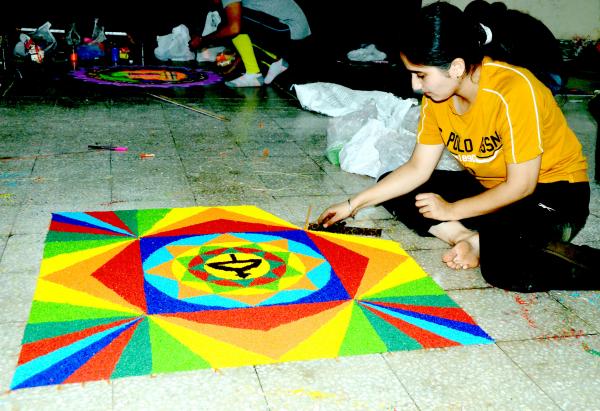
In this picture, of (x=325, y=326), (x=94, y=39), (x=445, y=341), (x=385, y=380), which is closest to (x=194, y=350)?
(x=325, y=326)

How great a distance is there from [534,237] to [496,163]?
0.29 meters

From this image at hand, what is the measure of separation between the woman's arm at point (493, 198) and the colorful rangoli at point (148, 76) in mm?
3595

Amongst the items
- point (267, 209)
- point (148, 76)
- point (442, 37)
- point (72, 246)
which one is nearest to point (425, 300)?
point (442, 37)

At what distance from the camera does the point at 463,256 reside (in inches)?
80.7

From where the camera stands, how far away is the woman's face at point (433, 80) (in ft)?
5.36

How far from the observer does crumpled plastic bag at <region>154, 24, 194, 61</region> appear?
6.38 m

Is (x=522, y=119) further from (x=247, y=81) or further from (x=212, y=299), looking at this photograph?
(x=247, y=81)

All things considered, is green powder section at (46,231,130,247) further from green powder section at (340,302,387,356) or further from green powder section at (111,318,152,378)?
green powder section at (340,302,387,356)

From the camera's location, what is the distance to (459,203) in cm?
196

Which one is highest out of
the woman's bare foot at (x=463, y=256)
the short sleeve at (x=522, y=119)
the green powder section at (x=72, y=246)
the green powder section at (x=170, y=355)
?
the short sleeve at (x=522, y=119)

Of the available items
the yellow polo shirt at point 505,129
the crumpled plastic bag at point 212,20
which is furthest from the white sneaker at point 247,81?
the yellow polo shirt at point 505,129

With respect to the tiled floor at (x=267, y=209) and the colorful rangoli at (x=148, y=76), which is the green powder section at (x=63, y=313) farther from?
the colorful rangoli at (x=148, y=76)

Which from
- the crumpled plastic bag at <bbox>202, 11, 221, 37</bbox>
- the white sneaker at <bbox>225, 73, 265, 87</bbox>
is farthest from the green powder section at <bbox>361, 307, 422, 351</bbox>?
the crumpled plastic bag at <bbox>202, 11, 221, 37</bbox>

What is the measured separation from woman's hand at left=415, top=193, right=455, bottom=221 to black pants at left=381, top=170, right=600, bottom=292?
13cm
